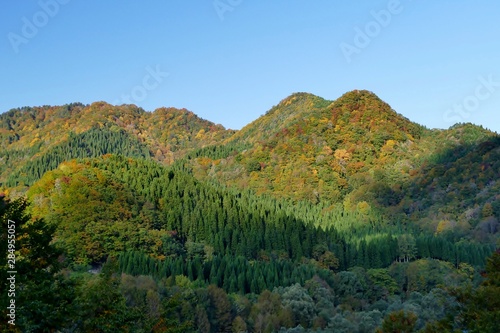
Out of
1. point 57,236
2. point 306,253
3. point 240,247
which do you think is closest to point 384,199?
point 306,253

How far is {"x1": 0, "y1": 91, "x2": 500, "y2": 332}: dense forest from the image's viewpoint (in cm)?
2831

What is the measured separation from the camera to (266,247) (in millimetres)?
117312

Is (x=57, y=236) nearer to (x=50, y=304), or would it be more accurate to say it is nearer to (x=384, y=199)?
(x=50, y=304)

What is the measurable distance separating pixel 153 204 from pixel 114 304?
9768cm
